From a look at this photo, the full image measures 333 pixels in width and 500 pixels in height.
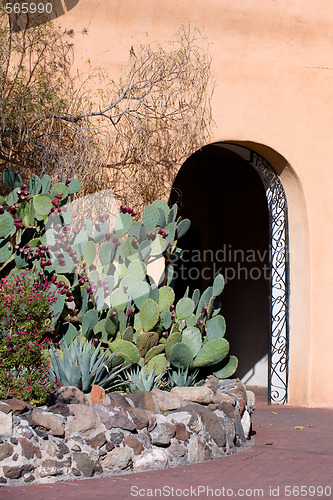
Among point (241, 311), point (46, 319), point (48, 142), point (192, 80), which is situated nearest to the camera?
point (46, 319)

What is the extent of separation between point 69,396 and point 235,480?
5.17 feet

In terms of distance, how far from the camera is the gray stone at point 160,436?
19.6 feet

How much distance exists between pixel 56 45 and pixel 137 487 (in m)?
5.61

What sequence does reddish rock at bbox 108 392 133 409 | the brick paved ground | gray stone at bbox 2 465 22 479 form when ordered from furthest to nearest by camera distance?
reddish rock at bbox 108 392 133 409 → gray stone at bbox 2 465 22 479 → the brick paved ground

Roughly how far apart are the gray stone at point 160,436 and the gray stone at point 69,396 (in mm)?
653

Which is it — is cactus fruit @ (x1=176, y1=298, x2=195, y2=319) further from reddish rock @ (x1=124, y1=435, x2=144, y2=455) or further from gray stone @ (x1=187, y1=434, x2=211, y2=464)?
reddish rock @ (x1=124, y1=435, x2=144, y2=455)

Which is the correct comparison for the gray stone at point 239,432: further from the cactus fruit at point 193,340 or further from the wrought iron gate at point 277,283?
the wrought iron gate at point 277,283

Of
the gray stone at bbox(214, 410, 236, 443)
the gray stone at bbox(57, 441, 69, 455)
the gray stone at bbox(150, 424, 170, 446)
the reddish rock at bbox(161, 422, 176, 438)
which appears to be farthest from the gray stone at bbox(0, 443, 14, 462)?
the gray stone at bbox(214, 410, 236, 443)

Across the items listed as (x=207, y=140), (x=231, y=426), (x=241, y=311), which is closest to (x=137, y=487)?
(x=231, y=426)

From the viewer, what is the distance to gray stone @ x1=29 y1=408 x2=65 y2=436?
18.3 feet

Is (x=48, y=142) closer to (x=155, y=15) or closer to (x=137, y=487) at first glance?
(x=155, y=15)

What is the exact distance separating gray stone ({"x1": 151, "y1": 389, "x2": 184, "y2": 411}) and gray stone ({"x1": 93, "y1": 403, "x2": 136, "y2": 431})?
480 mm

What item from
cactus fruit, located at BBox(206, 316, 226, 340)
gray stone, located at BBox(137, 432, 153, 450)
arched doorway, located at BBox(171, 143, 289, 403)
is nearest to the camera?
gray stone, located at BBox(137, 432, 153, 450)

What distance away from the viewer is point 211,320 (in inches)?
292
